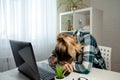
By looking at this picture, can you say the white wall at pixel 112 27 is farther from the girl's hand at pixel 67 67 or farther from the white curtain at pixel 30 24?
the girl's hand at pixel 67 67

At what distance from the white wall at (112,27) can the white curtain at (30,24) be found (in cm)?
100

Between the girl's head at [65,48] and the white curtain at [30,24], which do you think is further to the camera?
the white curtain at [30,24]

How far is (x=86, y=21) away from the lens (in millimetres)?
2814

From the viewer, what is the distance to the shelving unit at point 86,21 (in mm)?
2326

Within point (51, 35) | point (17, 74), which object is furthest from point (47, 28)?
point (17, 74)

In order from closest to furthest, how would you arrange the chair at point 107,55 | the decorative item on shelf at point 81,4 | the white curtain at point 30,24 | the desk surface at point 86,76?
the desk surface at point 86,76 → the chair at point 107,55 → the white curtain at point 30,24 → the decorative item on shelf at point 81,4

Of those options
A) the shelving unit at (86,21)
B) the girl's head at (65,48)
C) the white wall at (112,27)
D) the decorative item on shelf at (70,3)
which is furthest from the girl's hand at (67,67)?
the decorative item on shelf at (70,3)

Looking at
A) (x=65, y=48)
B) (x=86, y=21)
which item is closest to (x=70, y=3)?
(x=86, y=21)

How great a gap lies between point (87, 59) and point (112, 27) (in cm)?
160

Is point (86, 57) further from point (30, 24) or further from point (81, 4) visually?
point (81, 4)

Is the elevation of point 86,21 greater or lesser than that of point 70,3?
lesser

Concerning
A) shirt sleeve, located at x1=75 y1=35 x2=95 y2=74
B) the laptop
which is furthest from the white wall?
the laptop

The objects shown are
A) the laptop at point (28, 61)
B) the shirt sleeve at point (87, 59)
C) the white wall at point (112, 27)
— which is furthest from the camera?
the white wall at point (112, 27)

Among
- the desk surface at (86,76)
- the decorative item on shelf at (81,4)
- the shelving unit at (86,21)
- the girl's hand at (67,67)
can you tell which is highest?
the decorative item on shelf at (81,4)
